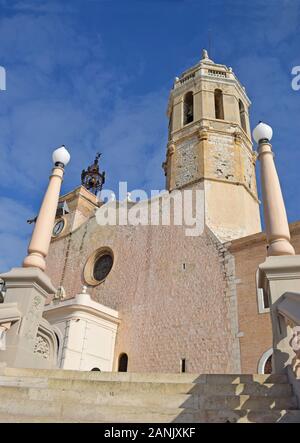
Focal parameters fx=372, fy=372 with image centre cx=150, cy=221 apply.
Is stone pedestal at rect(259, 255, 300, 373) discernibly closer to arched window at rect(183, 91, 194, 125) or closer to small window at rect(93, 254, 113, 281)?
small window at rect(93, 254, 113, 281)

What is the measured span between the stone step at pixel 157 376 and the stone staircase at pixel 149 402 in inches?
1.8

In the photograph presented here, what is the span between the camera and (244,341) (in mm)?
12703

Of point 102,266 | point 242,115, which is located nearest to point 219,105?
point 242,115

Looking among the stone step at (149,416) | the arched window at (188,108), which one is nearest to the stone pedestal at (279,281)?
the stone step at (149,416)

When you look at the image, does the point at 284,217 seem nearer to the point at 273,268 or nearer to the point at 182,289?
the point at 273,268

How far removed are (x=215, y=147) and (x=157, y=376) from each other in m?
15.1

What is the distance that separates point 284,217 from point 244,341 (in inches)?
274

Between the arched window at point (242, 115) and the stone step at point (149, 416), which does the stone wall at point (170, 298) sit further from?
the stone step at point (149, 416)

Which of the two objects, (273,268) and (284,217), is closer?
(273,268)

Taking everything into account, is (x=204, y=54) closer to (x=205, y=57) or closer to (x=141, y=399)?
(x=205, y=57)

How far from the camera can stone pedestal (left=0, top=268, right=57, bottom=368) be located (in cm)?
670

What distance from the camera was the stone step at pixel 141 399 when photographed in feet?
14.5

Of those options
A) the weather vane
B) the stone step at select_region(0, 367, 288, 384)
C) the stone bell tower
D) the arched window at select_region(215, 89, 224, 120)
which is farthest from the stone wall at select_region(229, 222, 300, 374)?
the weather vane
